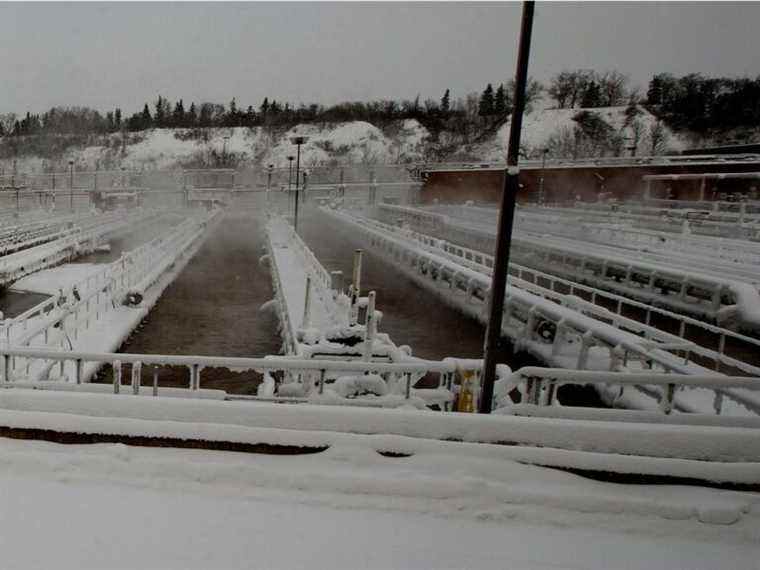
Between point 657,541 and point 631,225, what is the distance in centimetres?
3829

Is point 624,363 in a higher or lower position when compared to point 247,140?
lower

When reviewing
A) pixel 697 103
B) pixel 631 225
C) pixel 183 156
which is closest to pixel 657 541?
pixel 631 225

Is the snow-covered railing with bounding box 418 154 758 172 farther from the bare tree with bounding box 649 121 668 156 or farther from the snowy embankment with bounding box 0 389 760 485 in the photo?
the snowy embankment with bounding box 0 389 760 485

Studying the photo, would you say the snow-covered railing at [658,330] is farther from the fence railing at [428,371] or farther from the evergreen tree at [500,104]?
the evergreen tree at [500,104]

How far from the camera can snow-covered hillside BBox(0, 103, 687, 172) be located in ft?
401

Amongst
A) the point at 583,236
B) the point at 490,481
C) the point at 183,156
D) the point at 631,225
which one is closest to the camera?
the point at 490,481

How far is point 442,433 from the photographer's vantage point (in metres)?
4.95

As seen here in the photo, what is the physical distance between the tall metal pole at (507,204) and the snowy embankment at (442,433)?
43.0 inches

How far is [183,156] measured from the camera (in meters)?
142

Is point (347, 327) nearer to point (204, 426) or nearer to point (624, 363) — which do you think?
point (624, 363)

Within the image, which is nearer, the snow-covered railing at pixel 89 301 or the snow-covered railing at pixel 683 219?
the snow-covered railing at pixel 89 301

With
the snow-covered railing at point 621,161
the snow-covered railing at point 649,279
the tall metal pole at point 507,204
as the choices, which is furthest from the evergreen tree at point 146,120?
the tall metal pole at point 507,204

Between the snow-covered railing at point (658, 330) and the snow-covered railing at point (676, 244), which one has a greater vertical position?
the snow-covered railing at point (676, 244)

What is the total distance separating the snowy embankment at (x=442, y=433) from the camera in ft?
15.2
